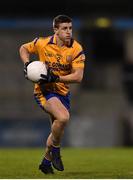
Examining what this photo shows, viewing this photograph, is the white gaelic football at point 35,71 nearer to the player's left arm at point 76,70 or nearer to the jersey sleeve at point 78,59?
the player's left arm at point 76,70

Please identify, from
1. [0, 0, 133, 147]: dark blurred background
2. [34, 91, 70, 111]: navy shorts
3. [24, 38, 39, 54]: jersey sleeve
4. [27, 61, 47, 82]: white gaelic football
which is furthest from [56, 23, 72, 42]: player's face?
[0, 0, 133, 147]: dark blurred background

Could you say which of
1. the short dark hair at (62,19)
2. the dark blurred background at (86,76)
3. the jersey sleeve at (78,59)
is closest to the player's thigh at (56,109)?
the jersey sleeve at (78,59)

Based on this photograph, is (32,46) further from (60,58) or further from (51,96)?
(51,96)

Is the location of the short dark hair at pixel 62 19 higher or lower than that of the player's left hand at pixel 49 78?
higher

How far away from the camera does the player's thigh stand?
9.56 metres

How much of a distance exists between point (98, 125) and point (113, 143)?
812mm

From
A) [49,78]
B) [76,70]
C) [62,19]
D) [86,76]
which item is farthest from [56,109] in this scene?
[86,76]

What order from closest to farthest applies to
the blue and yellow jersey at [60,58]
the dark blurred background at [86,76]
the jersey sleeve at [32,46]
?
the blue and yellow jersey at [60,58], the jersey sleeve at [32,46], the dark blurred background at [86,76]

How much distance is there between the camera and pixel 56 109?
31.7ft

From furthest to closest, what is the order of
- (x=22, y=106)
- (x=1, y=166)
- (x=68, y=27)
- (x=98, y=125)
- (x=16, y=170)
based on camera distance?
(x=22, y=106) < (x=98, y=125) < (x=1, y=166) < (x=16, y=170) < (x=68, y=27)

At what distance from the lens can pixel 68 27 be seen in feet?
31.9

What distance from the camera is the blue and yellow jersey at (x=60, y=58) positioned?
9.81m

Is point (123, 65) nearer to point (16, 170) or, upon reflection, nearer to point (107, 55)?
point (107, 55)

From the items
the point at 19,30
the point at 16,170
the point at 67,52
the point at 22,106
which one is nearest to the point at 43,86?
the point at 67,52
